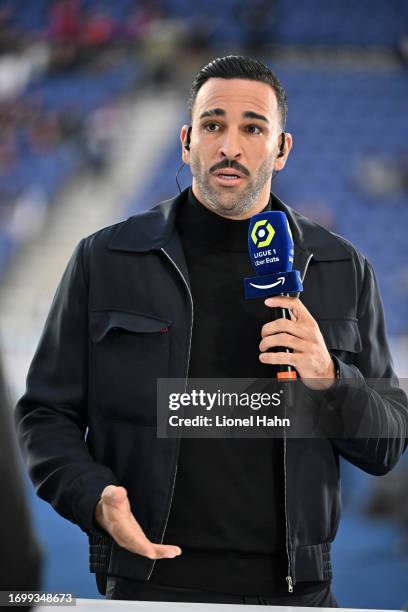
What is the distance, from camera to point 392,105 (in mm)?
6152

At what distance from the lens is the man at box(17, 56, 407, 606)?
101cm

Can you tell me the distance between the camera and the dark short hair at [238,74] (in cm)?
115

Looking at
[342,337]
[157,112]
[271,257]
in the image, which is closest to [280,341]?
[271,257]

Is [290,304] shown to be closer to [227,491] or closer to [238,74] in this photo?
[227,491]

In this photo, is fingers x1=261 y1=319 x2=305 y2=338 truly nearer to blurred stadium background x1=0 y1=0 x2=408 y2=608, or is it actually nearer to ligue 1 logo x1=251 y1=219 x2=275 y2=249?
ligue 1 logo x1=251 y1=219 x2=275 y2=249

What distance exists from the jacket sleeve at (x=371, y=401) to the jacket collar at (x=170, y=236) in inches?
2.5

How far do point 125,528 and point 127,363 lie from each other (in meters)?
0.26

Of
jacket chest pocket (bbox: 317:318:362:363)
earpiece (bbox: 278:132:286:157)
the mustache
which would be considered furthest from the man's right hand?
earpiece (bbox: 278:132:286:157)

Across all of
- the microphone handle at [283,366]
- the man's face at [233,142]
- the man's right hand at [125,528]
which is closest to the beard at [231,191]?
the man's face at [233,142]

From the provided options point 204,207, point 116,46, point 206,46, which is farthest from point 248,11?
point 204,207

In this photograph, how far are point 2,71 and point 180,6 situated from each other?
156cm

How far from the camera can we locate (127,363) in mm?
1081

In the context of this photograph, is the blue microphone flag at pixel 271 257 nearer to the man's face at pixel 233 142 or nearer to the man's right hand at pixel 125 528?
the man's face at pixel 233 142

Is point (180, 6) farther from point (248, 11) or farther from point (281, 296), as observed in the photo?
point (281, 296)
